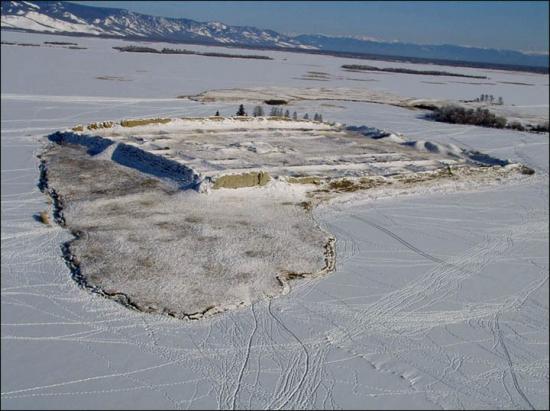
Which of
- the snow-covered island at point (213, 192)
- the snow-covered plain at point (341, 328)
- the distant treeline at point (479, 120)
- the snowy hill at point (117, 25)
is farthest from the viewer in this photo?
the snowy hill at point (117, 25)

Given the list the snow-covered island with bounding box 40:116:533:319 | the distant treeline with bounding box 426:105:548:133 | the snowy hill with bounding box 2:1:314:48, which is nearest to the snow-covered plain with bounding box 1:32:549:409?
the snow-covered island with bounding box 40:116:533:319

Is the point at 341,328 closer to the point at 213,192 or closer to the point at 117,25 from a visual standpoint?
the point at 213,192

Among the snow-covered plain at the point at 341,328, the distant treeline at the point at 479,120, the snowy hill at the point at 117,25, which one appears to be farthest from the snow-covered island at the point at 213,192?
the snowy hill at the point at 117,25

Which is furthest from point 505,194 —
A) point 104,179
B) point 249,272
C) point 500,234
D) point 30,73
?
point 30,73

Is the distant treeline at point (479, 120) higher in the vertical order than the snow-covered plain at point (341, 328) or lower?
higher

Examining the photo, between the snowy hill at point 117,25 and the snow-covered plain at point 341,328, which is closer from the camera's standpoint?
the snow-covered plain at point 341,328

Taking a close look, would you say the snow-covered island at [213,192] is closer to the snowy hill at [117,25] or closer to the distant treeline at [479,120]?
the distant treeline at [479,120]
